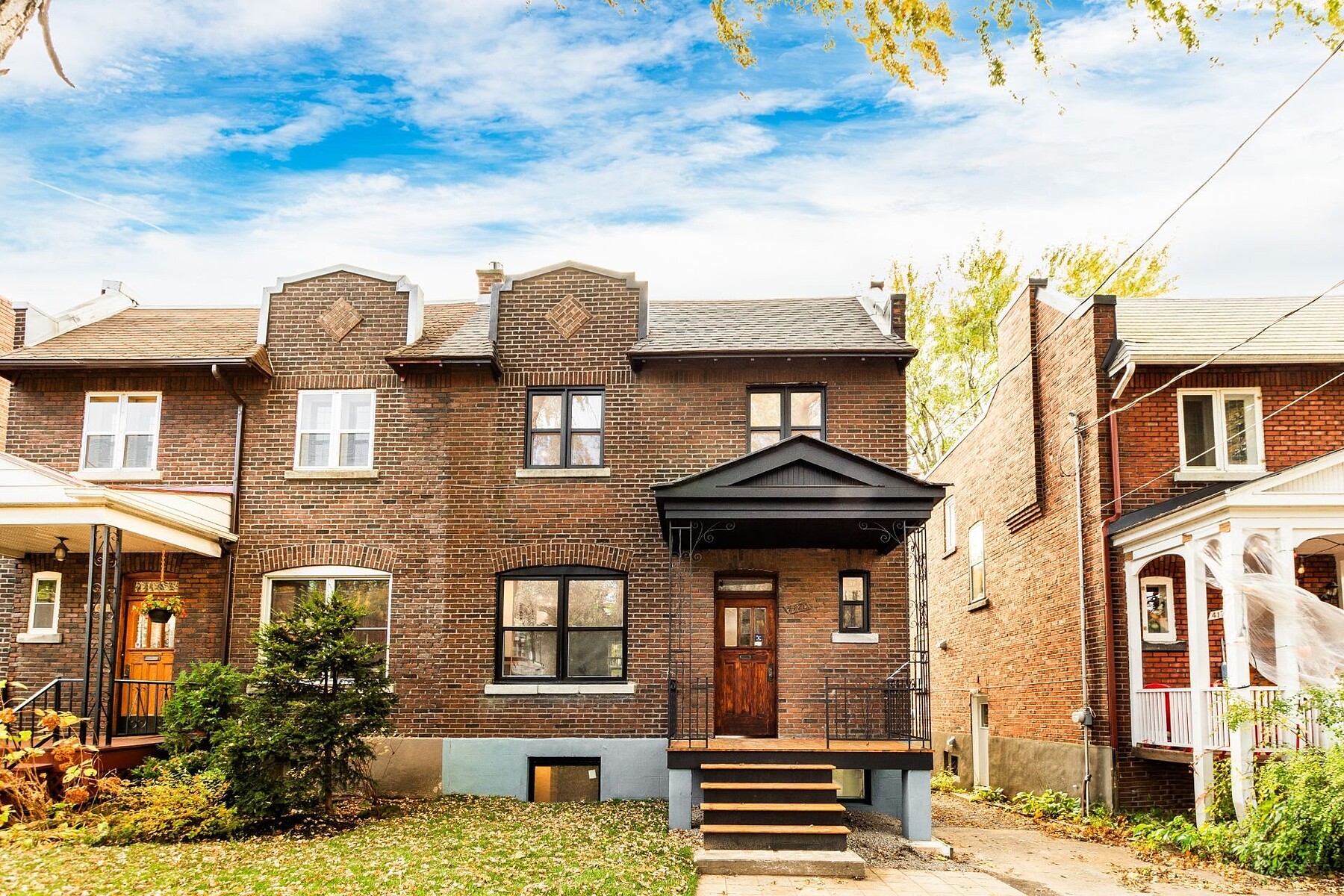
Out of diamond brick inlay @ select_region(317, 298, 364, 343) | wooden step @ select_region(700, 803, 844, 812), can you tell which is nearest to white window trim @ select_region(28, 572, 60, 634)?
diamond brick inlay @ select_region(317, 298, 364, 343)

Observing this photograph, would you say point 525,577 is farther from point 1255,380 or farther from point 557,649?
point 1255,380

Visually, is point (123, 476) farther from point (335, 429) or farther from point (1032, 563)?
point (1032, 563)

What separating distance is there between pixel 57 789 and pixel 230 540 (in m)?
4.41

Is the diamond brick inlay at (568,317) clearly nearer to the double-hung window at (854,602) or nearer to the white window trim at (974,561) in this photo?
the double-hung window at (854,602)

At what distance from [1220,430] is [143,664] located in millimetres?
16586

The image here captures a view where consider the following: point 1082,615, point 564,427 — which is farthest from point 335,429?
point 1082,615

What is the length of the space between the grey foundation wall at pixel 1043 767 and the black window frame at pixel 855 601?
3764mm

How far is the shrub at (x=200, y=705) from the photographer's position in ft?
45.4

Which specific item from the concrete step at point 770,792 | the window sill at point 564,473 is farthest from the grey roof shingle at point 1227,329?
the window sill at point 564,473

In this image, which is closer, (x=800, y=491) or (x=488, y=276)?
(x=800, y=491)

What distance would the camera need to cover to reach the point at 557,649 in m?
16.8

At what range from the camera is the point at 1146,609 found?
54.1ft

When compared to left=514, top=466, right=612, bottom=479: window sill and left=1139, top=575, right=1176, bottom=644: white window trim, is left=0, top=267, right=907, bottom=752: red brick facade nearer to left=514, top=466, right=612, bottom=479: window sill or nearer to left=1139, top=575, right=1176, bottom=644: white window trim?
left=514, top=466, right=612, bottom=479: window sill

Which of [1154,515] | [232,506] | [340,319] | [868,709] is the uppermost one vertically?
[340,319]
